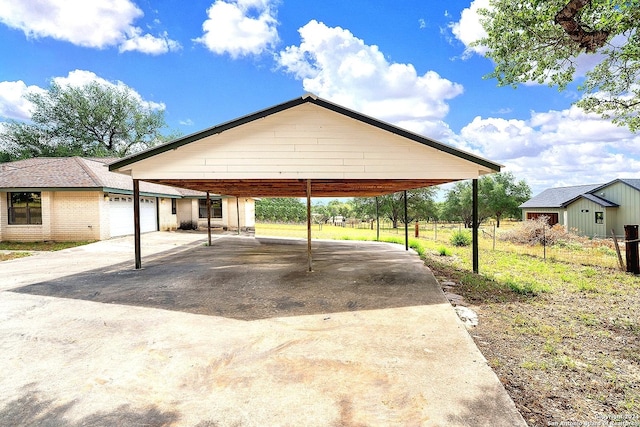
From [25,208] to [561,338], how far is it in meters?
22.1

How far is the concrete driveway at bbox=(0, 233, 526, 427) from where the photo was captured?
2.72 meters

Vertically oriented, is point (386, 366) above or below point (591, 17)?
below

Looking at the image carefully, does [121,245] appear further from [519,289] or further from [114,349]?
[519,289]

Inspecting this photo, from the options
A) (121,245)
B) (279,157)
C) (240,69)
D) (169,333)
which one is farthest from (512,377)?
(240,69)

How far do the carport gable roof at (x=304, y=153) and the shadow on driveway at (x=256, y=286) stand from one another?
8.42 feet

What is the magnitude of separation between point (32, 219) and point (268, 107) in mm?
16366

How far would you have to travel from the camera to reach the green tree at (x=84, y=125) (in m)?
30.8

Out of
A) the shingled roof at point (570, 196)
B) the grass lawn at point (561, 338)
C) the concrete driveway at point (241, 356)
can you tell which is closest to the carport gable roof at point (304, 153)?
the concrete driveway at point (241, 356)

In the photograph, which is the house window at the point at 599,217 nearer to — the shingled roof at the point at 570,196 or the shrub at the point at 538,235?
the shingled roof at the point at 570,196

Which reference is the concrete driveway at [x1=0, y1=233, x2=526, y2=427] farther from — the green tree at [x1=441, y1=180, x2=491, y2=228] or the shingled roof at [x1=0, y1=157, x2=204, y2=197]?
the green tree at [x1=441, y1=180, x2=491, y2=228]

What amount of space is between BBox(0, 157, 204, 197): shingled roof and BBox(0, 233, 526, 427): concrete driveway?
10114 mm

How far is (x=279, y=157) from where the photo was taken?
7879mm

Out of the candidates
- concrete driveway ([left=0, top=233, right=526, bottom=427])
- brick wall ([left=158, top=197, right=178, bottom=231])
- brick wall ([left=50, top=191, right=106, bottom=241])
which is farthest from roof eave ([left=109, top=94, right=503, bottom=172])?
brick wall ([left=158, top=197, right=178, bottom=231])

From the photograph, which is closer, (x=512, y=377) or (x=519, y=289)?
(x=512, y=377)
